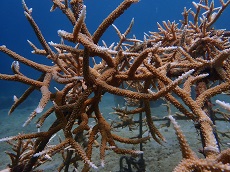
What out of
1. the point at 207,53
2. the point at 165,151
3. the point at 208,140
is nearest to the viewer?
the point at 208,140

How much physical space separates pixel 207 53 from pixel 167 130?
475 cm

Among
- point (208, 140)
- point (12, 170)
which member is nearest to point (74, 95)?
point (12, 170)

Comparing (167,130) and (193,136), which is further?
(167,130)

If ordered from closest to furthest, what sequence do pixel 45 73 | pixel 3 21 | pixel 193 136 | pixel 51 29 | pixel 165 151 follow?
pixel 45 73 < pixel 165 151 < pixel 193 136 < pixel 3 21 < pixel 51 29

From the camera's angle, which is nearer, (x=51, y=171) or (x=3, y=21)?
(x=51, y=171)

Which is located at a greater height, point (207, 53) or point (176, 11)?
point (176, 11)

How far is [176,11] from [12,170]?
116 metres

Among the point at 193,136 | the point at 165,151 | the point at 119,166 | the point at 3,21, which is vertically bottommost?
the point at 119,166

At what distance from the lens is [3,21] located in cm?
10675

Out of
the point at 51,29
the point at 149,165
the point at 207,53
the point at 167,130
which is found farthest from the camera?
the point at 51,29

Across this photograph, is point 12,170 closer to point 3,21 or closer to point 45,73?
point 45,73

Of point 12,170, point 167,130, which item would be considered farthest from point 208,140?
point 167,130

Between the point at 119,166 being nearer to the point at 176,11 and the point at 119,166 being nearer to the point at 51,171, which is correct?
the point at 51,171

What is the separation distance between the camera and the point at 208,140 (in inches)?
52.5
